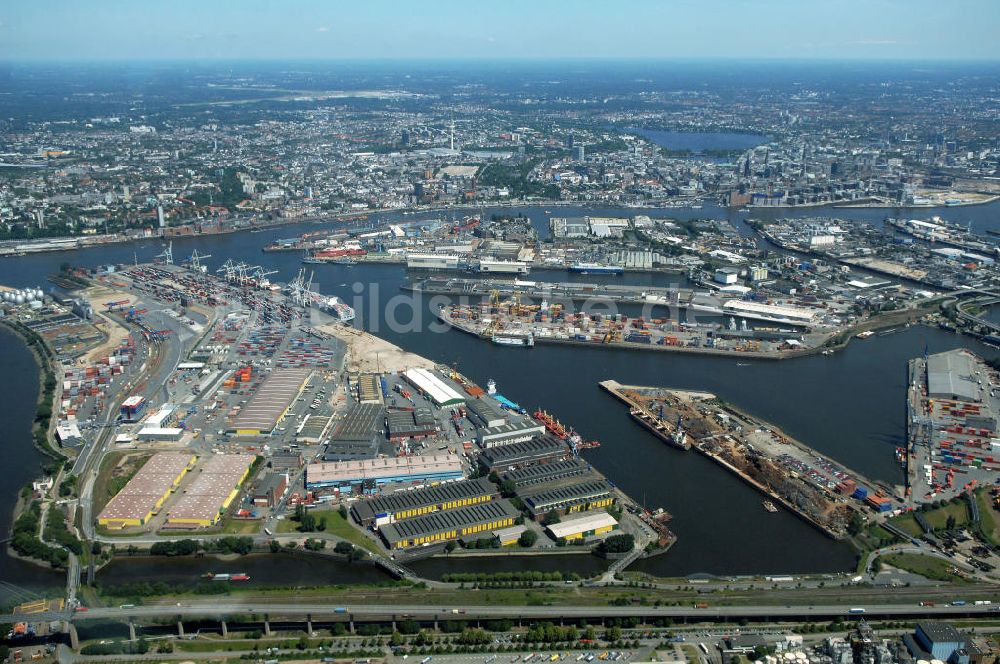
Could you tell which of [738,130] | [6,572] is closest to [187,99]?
[738,130]

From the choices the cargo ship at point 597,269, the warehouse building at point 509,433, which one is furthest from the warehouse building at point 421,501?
the cargo ship at point 597,269

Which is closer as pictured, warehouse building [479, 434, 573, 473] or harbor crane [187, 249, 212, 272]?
warehouse building [479, 434, 573, 473]

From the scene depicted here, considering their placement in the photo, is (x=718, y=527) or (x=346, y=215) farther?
(x=346, y=215)

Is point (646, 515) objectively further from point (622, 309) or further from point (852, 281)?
point (852, 281)

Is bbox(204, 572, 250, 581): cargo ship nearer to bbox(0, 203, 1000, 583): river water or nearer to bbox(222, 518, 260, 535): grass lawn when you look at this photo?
bbox(222, 518, 260, 535): grass lawn

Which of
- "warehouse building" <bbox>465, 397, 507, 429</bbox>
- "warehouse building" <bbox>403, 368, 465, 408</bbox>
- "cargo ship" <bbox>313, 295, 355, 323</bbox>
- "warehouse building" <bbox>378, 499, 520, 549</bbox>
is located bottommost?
"warehouse building" <bbox>378, 499, 520, 549</bbox>

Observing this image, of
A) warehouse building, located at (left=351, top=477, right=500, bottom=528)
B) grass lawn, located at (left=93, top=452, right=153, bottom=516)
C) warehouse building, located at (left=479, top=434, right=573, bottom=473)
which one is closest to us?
warehouse building, located at (left=351, top=477, right=500, bottom=528)

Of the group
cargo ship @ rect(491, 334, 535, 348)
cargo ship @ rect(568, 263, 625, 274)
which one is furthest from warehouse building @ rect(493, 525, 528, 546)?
cargo ship @ rect(568, 263, 625, 274)

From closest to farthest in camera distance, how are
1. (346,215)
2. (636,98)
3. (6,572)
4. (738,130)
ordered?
(6,572)
(346,215)
(738,130)
(636,98)
